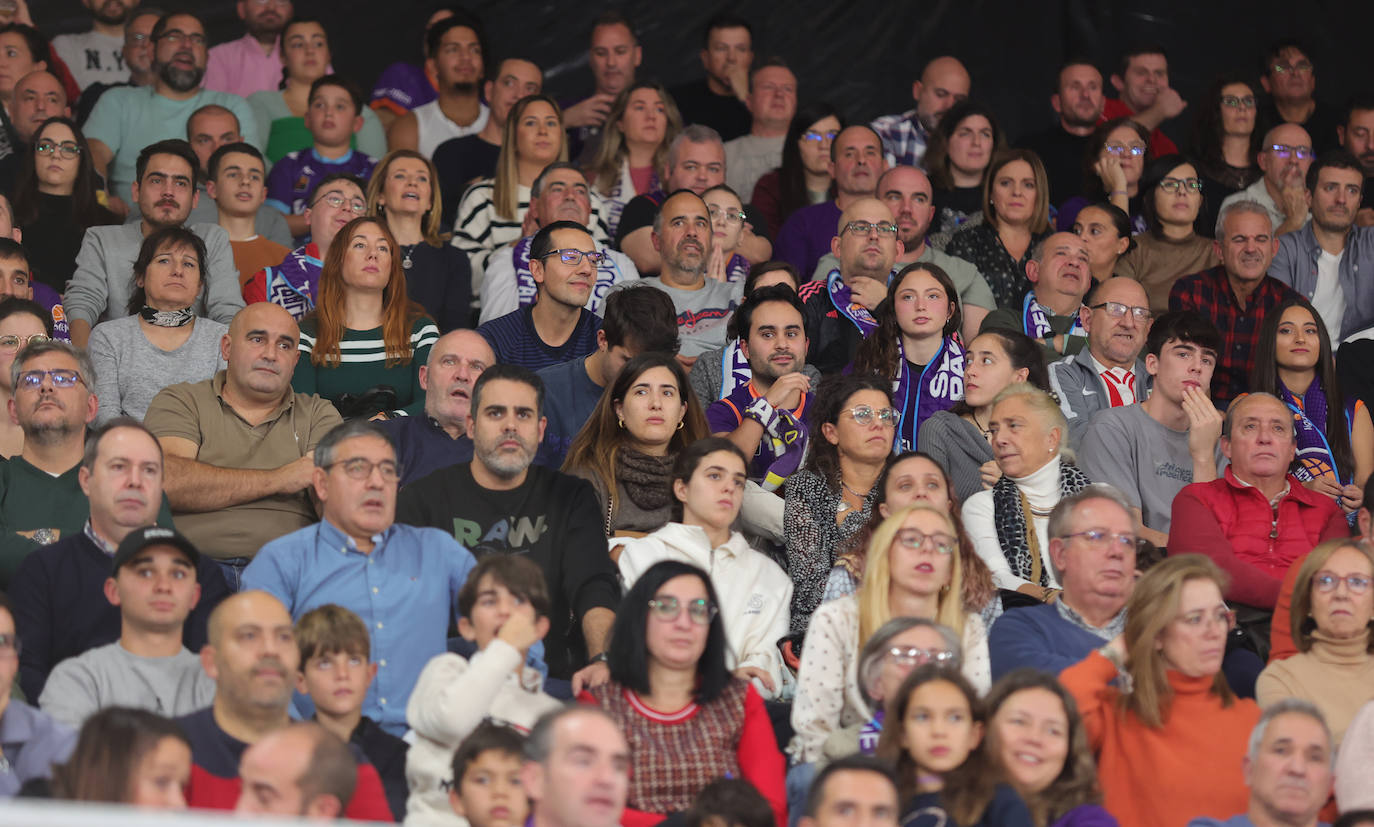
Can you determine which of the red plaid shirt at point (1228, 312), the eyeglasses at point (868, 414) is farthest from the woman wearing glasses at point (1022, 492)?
the red plaid shirt at point (1228, 312)

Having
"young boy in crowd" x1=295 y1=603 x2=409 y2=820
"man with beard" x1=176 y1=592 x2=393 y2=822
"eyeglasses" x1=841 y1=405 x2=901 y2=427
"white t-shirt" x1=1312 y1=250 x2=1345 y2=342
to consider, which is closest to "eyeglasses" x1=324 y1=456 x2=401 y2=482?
"young boy in crowd" x1=295 y1=603 x2=409 y2=820

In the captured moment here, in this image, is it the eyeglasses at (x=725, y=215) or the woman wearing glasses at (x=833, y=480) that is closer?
the woman wearing glasses at (x=833, y=480)

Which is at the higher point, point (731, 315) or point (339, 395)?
point (731, 315)

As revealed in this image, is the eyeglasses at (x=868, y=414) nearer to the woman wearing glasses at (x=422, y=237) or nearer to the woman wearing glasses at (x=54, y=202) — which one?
the woman wearing glasses at (x=422, y=237)

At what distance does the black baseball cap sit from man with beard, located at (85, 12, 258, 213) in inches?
135

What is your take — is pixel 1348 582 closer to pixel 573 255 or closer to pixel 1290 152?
pixel 573 255

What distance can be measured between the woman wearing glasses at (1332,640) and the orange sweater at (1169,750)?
23cm

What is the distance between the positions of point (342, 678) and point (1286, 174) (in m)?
4.88

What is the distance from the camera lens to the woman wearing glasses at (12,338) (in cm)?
507

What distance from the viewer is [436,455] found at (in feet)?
17.0

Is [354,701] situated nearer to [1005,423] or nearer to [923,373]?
[1005,423]

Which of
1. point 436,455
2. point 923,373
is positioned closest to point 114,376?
point 436,455

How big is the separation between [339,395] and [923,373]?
72.3 inches

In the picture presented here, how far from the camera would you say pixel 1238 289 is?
6.46 meters
